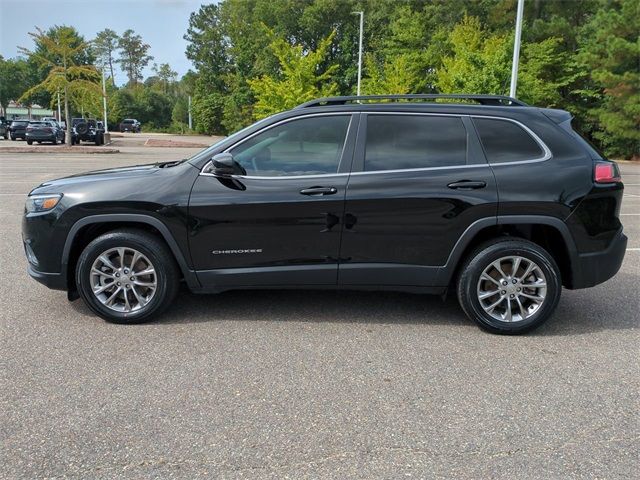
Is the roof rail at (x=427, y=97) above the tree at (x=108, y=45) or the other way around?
the other way around

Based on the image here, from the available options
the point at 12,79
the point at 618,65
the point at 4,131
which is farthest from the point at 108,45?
the point at 618,65

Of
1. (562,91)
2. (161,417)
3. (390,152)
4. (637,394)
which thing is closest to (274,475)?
(161,417)

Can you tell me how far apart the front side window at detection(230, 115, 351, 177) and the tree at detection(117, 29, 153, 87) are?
13170cm

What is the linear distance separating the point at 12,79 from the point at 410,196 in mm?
85606

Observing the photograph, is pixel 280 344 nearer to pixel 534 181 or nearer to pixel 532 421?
pixel 532 421

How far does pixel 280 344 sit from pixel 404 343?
923 millimetres

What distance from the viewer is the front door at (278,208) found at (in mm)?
4262

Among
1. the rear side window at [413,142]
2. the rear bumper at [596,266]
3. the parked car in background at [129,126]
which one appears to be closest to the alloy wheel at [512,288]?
the rear bumper at [596,266]

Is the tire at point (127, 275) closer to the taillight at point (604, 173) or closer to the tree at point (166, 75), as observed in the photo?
the taillight at point (604, 173)

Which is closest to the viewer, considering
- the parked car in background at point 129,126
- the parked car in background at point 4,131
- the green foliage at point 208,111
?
the parked car in background at point 4,131

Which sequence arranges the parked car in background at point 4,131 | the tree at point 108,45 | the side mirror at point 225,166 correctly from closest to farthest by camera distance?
the side mirror at point 225,166
the parked car in background at point 4,131
the tree at point 108,45

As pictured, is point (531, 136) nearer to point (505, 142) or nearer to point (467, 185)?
point (505, 142)

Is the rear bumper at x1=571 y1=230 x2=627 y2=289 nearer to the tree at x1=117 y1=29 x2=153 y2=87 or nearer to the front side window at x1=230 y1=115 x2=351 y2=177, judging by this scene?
the front side window at x1=230 y1=115 x2=351 y2=177

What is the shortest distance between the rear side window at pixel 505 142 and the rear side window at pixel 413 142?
0.17m
